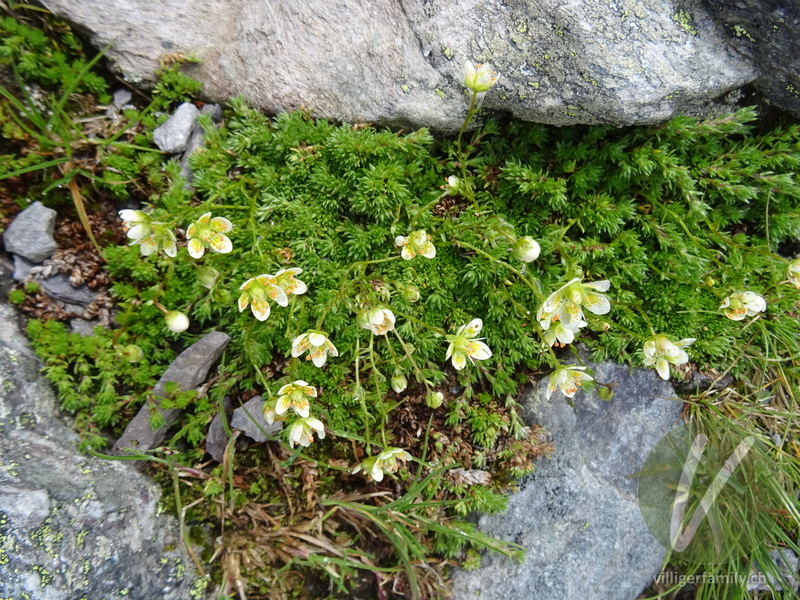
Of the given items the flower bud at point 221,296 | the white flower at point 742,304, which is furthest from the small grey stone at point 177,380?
the white flower at point 742,304

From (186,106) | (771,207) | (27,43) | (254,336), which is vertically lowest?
(254,336)

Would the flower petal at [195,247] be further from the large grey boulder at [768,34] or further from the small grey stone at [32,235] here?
the large grey boulder at [768,34]

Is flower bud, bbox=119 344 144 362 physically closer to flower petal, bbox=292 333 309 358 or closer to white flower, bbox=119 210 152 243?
white flower, bbox=119 210 152 243

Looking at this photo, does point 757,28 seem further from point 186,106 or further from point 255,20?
point 186,106

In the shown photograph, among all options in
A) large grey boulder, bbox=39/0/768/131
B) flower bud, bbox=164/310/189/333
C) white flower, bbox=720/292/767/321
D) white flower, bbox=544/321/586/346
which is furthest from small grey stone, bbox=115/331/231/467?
white flower, bbox=720/292/767/321

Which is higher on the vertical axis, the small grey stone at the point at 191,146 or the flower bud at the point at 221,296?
the small grey stone at the point at 191,146

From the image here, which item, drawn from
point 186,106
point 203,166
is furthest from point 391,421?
point 186,106
